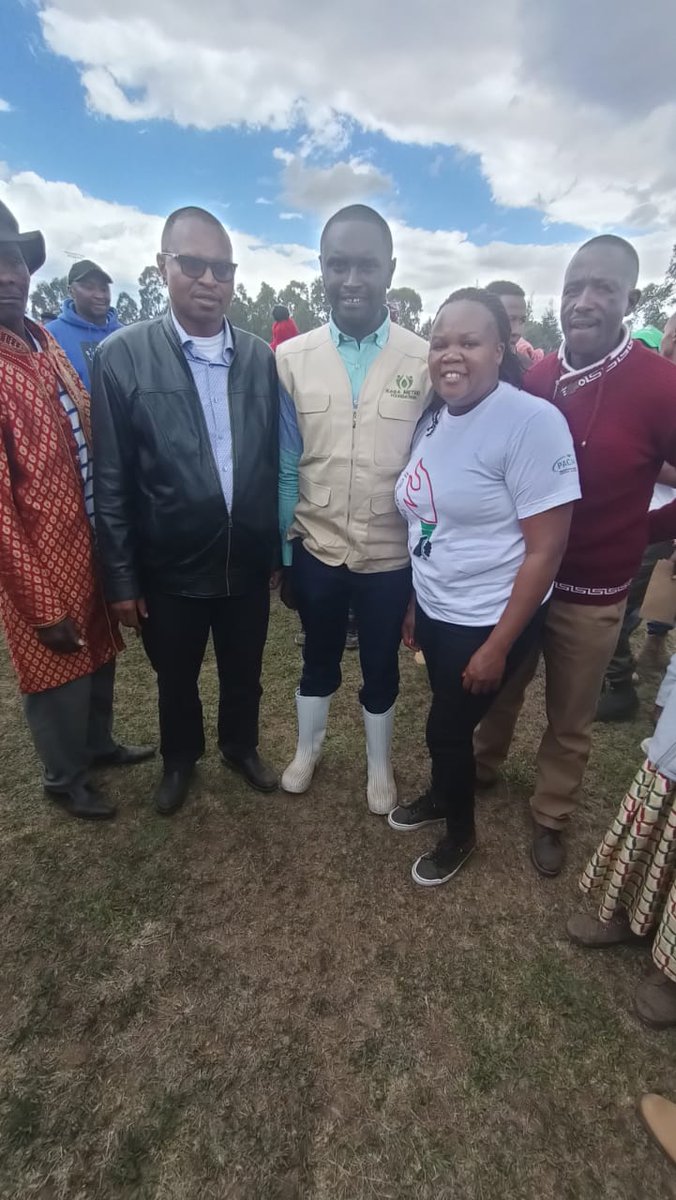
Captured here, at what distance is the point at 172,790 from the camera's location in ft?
8.28

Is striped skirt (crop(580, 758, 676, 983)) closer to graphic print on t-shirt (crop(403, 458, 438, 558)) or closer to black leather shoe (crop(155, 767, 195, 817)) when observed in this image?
graphic print on t-shirt (crop(403, 458, 438, 558))

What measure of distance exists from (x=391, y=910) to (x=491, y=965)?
1.26 ft

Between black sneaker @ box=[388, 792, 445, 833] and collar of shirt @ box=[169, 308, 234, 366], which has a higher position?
collar of shirt @ box=[169, 308, 234, 366]

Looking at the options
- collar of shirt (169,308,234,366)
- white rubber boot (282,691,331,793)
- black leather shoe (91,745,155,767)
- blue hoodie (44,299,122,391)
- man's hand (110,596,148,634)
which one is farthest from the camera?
blue hoodie (44,299,122,391)

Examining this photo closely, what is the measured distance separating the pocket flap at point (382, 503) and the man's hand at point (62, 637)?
120cm

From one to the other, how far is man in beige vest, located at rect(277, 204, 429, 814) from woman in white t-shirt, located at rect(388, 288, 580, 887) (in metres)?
0.16

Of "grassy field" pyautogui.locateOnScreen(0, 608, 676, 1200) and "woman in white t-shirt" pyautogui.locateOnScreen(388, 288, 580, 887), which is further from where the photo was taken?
"woman in white t-shirt" pyautogui.locateOnScreen(388, 288, 580, 887)

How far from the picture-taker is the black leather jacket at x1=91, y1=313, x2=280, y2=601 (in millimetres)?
1941

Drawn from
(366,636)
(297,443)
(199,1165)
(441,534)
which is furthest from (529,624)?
(199,1165)

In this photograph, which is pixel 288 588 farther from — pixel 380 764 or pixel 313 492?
pixel 380 764

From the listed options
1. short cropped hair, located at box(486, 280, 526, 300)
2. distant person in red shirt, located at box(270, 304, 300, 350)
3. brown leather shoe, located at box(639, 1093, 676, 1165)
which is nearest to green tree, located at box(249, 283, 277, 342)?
distant person in red shirt, located at box(270, 304, 300, 350)

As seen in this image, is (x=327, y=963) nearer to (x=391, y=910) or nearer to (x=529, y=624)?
(x=391, y=910)

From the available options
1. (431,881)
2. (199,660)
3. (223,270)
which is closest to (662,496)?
(431,881)

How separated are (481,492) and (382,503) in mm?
520
